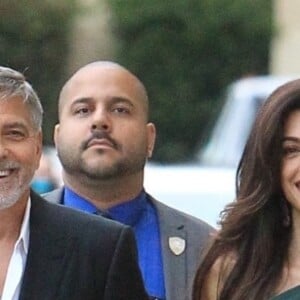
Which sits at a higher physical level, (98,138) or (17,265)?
(98,138)

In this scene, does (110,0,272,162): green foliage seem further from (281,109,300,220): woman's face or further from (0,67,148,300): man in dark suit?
(0,67,148,300): man in dark suit

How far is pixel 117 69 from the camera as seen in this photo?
202 inches

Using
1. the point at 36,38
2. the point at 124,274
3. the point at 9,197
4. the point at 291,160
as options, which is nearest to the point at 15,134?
the point at 9,197

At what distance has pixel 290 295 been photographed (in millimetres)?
3979

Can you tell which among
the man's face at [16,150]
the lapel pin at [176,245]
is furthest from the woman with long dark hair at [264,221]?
the man's face at [16,150]

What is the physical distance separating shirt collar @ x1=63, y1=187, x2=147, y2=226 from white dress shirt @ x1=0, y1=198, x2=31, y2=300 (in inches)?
32.9

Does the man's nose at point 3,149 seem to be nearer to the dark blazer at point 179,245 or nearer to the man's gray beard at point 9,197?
the man's gray beard at point 9,197

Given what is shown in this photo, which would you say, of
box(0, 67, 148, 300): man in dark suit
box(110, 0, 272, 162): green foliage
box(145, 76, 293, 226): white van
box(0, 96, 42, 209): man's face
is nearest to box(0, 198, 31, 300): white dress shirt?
box(0, 67, 148, 300): man in dark suit

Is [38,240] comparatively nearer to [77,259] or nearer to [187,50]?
[77,259]

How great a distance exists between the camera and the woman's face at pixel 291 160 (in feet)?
13.9

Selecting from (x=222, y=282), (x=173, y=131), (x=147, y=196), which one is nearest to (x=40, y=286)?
(x=222, y=282)

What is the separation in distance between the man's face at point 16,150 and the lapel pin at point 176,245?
0.97 m

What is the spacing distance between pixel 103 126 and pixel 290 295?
1245 millimetres

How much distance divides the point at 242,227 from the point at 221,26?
14771mm
